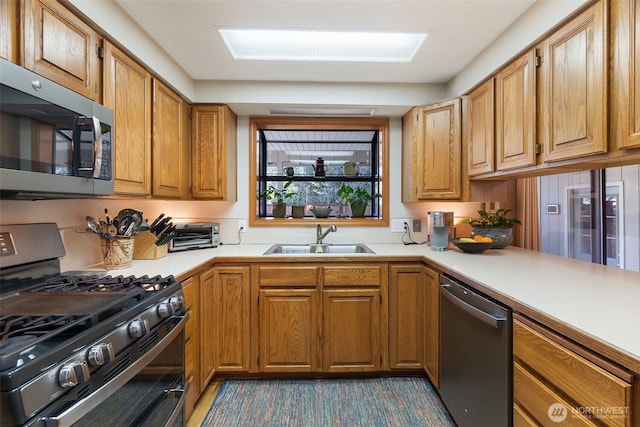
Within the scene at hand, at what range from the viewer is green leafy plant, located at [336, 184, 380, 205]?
2.81m

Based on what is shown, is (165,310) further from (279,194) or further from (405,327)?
(279,194)

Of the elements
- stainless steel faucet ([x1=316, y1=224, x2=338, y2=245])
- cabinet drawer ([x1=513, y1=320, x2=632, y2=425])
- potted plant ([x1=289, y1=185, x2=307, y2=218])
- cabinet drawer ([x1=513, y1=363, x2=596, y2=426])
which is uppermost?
potted plant ([x1=289, y1=185, x2=307, y2=218])

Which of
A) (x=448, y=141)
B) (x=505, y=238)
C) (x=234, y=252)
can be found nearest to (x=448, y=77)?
(x=448, y=141)

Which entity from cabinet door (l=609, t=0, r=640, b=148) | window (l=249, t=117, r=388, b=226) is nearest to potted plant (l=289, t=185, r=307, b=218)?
window (l=249, t=117, r=388, b=226)

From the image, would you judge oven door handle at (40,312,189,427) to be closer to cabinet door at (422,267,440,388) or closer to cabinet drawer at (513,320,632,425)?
cabinet drawer at (513,320,632,425)

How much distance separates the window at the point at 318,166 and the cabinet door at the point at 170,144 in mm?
650

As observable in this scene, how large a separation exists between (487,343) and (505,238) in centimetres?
120

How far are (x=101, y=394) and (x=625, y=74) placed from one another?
2146 mm

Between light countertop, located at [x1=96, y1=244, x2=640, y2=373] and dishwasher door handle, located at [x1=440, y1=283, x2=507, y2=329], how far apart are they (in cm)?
9

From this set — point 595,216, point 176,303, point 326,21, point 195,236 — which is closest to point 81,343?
point 176,303

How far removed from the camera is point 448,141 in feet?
7.63

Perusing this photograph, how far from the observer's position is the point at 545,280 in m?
1.39

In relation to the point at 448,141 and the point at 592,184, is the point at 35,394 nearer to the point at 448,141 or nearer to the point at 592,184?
the point at 448,141

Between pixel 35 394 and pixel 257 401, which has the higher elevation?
pixel 35 394
